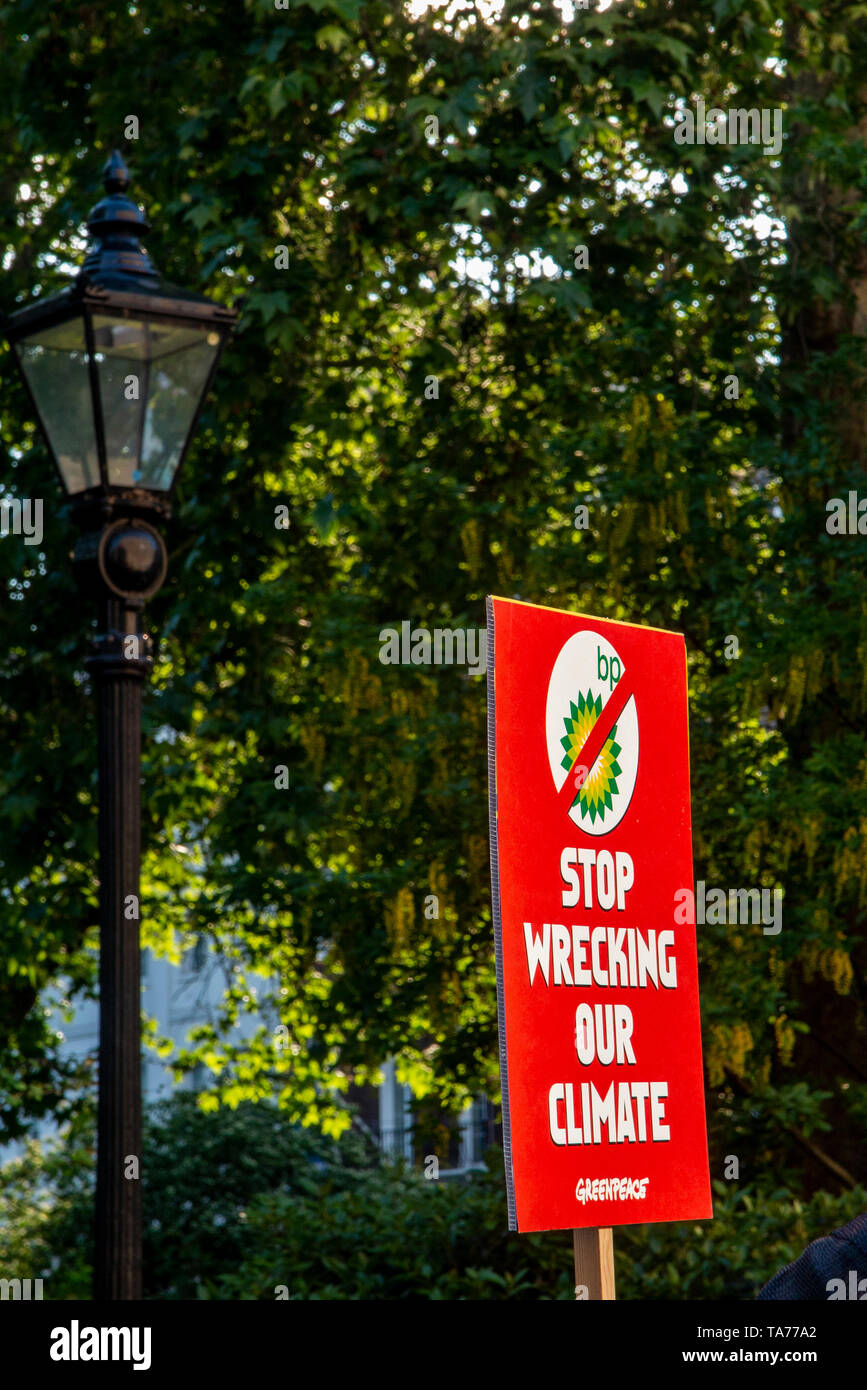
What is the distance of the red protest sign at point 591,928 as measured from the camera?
3467 mm

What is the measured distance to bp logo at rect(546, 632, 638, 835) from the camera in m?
3.71

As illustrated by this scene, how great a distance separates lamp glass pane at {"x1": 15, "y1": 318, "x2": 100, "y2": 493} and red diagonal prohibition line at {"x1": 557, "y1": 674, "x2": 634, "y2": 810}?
2.72m

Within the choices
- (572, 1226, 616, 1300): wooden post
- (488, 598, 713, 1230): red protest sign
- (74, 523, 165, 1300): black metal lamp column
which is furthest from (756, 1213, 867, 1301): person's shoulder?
(74, 523, 165, 1300): black metal lamp column

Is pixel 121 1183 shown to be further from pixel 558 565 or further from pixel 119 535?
pixel 558 565

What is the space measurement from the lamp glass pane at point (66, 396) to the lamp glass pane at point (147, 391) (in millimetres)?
76

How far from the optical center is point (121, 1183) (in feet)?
17.5

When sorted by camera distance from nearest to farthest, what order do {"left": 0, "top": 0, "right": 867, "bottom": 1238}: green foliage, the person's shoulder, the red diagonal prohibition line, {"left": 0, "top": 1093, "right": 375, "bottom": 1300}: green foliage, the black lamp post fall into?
the person's shoulder < the red diagonal prohibition line < the black lamp post < {"left": 0, "top": 0, "right": 867, "bottom": 1238}: green foliage < {"left": 0, "top": 1093, "right": 375, "bottom": 1300}: green foliage

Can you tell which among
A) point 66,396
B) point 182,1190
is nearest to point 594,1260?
point 66,396

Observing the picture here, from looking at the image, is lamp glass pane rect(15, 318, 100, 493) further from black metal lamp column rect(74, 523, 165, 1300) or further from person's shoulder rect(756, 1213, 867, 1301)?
person's shoulder rect(756, 1213, 867, 1301)

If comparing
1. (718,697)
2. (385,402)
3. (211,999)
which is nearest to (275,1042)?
(385,402)

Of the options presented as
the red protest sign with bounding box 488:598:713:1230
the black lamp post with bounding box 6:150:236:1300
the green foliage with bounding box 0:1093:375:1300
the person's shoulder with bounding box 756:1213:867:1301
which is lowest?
the green foliage with bounding box 0:1093:375:1300

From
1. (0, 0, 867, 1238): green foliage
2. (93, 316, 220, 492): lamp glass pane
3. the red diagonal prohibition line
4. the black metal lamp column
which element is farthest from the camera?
(0, 0, 867, 1238): green foliage

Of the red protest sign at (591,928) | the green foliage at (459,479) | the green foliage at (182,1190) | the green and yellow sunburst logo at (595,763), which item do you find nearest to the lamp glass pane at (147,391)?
the red protest sign at (591,928)

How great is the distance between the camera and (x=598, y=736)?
12.5 ft
